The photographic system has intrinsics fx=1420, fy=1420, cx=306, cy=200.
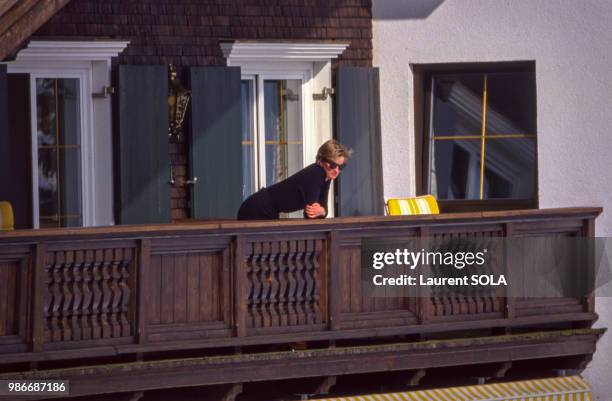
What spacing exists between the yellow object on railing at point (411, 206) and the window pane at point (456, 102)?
4.34 ft

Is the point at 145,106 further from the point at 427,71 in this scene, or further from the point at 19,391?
the point at 19,391

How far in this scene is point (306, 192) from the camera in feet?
35.2

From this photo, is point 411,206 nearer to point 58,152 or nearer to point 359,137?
point 359,137

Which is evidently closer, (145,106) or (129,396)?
(129,396)

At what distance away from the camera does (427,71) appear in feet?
45.9

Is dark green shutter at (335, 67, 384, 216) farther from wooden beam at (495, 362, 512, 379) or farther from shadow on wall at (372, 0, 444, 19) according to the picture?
wooden beam at (495, 362, 512, 379)

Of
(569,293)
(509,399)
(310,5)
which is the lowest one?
(509,399)

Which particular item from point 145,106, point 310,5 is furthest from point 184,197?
point 310,5

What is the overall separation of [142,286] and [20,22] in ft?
6.88

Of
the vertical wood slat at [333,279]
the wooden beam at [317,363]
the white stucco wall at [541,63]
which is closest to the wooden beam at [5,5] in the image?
the wooden beam at [317,363]

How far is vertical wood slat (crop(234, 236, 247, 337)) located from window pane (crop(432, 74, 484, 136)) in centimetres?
421

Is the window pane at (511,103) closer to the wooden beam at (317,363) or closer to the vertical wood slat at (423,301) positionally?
the wooden beam at (317,363)

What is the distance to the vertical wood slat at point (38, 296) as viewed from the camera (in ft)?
Answer: 31.3

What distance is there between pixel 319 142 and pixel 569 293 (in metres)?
3.09
